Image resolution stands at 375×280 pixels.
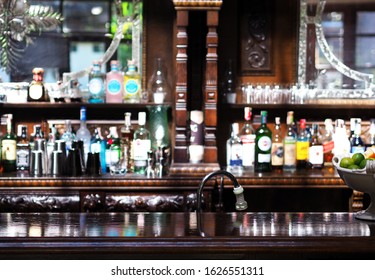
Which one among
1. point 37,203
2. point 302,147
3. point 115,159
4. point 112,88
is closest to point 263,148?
point 302,147

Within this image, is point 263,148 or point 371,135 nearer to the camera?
point 263,148

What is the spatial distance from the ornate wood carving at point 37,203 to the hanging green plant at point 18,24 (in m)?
0.96

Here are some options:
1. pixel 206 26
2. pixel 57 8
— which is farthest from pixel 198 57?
pixel 57 8

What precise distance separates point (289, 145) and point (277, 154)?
91 millimetres

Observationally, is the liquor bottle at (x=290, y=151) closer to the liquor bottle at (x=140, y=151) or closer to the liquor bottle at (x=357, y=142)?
the liquor bottle at (x=357, y=142)

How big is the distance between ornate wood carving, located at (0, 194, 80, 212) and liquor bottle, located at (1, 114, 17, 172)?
38 cm

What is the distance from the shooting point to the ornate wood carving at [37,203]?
14.5ft

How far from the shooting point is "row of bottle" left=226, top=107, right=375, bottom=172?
479cm

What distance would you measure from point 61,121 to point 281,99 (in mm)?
1401

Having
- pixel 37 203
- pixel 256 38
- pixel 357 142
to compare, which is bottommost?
pixel 37 203

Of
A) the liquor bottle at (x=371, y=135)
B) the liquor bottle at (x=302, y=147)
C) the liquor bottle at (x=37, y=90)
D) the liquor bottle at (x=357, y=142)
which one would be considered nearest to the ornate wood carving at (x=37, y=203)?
the liquor bottle at (x=37, y=90)

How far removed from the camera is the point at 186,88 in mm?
4598

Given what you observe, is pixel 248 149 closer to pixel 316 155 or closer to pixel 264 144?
pixel 264 144
